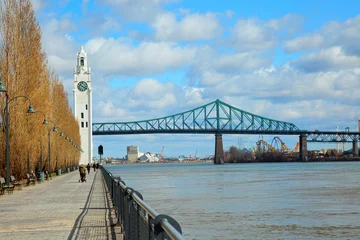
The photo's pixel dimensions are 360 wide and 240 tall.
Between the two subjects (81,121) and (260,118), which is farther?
(260,118)

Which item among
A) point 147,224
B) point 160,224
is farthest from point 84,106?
point 160,224

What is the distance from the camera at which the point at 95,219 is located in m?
16.7

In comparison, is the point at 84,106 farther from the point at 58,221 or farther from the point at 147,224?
the point at 147,224

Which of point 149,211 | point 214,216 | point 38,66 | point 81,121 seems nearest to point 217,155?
point 81,121

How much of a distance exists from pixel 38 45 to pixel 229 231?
3118 centimetres

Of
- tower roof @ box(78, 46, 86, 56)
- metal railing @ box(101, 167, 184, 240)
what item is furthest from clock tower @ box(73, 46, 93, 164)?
metal railing @ box(101, 167, 184, 240)

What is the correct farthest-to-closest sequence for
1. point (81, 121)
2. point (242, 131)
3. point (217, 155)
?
point (217, 155)
point (242, 131)
point (81, 121)

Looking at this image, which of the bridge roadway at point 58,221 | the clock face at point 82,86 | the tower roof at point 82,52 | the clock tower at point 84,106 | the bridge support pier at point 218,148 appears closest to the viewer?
the bridge roadway at point 58,221

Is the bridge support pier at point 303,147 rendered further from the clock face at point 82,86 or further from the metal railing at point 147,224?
the metal railing at point 147,224

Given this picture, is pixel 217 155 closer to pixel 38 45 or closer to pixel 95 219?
pixel 38 45

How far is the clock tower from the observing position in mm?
146125

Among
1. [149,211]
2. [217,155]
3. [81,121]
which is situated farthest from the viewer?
[217,155]

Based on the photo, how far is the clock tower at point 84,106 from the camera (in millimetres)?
146125

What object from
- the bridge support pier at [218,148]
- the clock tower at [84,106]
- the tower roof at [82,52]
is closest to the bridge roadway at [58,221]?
the clock tower at [84,106]
